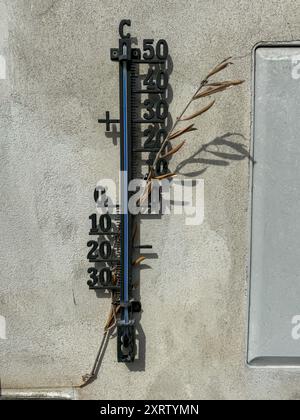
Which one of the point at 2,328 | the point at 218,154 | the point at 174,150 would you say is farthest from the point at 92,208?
the point at 2,328

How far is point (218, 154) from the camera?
188 cm

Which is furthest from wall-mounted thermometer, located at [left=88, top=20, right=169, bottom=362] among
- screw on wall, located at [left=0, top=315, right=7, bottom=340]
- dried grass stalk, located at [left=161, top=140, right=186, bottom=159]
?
screw on wall, located at [left=0, top=315, right=7, bottom=340]

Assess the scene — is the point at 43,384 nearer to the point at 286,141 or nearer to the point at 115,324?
the point at 115,324

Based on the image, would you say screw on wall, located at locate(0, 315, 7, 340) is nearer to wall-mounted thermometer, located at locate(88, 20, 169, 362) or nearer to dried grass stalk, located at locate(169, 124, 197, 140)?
wall-mounted thermometer, located at locate(88, 20, 169, 362)

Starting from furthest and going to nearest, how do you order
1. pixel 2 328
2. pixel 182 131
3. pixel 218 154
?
pixel 2 328 < pixel 218 154 < pixel 182 131

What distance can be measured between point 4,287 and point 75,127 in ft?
3.13

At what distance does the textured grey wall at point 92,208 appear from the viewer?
5.92 ft

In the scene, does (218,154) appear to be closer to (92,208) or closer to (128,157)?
(128,157)

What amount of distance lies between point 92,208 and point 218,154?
0.73 m

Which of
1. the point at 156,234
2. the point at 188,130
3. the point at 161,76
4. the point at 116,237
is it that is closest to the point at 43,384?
the point at 116,237

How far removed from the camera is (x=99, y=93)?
6.05ft

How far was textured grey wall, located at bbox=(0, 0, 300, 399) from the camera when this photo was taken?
5.92ft

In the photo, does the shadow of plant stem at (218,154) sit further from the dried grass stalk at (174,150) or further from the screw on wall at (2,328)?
the screw on wall at (2,328)

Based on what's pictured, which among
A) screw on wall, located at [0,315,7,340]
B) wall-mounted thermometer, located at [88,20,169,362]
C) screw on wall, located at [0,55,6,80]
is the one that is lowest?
screw on wall, located at [0,315,7,340]
